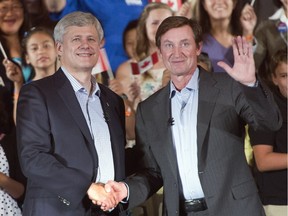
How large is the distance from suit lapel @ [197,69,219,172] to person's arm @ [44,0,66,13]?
1.42m

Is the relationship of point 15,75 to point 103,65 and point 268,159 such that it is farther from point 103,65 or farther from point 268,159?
point 268,159

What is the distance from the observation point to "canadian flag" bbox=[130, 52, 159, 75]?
399cm

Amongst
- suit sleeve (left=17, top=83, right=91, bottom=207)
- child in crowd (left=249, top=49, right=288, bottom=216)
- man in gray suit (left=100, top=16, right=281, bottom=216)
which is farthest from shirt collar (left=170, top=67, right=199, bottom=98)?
child in crowd (left=249, top=49, right=288, bottom=216)

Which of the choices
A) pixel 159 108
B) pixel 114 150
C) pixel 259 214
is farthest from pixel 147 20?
pixel 259 214

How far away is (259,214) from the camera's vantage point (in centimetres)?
266

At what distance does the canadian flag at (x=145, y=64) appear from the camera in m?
3.99

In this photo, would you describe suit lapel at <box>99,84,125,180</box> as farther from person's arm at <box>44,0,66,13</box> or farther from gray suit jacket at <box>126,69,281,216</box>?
person's arm at <box>44,0,66,13</box>

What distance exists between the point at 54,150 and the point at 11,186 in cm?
95

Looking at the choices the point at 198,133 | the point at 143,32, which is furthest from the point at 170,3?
the point at 198,133

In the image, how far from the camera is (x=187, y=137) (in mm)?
2711

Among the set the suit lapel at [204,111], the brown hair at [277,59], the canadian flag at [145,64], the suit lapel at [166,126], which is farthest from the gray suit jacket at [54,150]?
the brown hair at [277,59]

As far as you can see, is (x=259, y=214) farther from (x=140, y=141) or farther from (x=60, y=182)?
(x=60, y=182)

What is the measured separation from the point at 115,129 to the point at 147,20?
1409mm

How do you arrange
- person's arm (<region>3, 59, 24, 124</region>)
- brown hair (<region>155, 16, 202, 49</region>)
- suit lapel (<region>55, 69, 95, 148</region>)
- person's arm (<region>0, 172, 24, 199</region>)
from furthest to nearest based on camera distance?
1. person's arm (<region>3, 59, 24, 124</region>)
2. person's arm (<region>0, 172, 24, 199</region>)
3. brown hair (<region>155, 16, 202, 49</region>)
4. suit lapel (<region>55, 69, 95, 148</region>)
